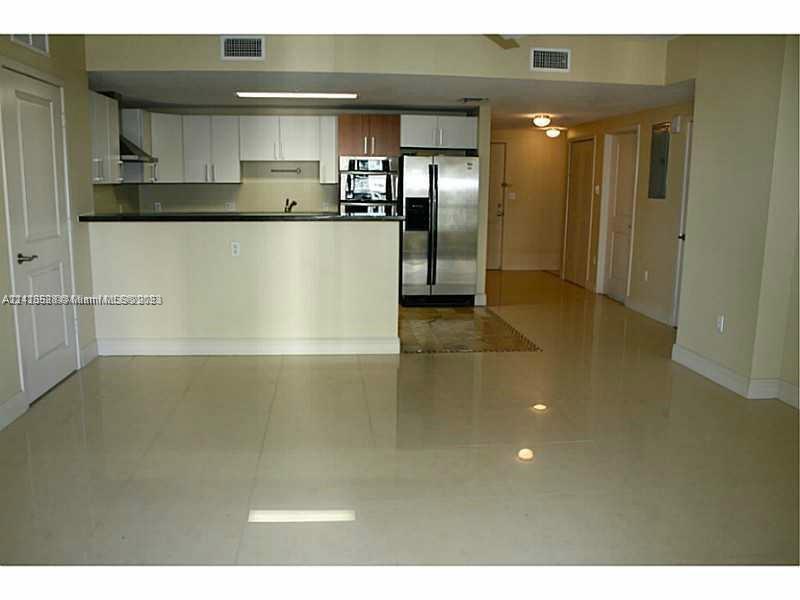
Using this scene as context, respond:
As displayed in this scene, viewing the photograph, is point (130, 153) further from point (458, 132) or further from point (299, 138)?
point (458, 132)

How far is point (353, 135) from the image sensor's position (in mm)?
7273

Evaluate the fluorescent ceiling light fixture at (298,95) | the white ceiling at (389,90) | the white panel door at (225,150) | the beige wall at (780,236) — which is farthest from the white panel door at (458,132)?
the beige wall at (780,236)

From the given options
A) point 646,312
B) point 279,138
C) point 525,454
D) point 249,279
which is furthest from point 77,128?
point 646,312

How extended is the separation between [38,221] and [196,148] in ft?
10.6

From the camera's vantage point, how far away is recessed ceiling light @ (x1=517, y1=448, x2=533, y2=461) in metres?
3.37

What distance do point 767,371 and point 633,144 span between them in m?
3.95

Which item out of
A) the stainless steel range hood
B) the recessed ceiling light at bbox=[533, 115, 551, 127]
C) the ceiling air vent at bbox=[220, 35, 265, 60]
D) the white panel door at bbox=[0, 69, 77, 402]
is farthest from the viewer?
the recessed ceiling light at bbox=[533, 115, 551, 127]

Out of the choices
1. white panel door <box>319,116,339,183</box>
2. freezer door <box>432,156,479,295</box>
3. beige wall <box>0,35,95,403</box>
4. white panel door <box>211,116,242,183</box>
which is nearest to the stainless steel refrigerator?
freezer door <box>432,156,479,295</box>

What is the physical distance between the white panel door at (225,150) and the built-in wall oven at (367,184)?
1172mm

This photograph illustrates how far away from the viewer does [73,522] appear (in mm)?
2691

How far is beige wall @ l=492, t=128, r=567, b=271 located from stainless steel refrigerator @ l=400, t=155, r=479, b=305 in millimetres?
3226

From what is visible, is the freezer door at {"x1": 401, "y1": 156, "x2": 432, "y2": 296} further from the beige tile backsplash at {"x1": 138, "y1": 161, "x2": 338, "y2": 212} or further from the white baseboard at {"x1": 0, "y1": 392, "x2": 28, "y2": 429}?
the white baseboard at {"x1": 0, "y1": 392, "x2": 28, "y2": 429}

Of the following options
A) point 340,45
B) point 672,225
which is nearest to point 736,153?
point 672,225
